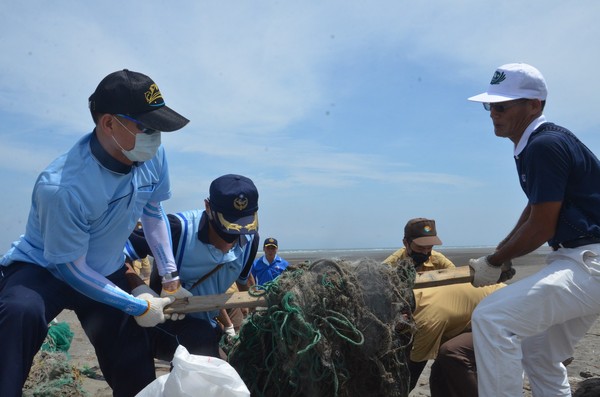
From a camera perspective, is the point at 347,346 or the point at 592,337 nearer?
the point at 347,346

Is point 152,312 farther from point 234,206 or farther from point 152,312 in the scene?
point 234,206

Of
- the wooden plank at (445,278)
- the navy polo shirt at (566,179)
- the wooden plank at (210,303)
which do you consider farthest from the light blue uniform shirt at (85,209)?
the navy polo shirt at (566,179)

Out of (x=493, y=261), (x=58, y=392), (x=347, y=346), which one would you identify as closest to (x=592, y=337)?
(x=493, y=261)

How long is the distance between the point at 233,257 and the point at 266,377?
0.90 m

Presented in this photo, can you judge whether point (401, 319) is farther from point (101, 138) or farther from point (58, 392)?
point (58, 392)

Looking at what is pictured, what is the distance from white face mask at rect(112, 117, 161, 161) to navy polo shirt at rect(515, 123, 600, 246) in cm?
218

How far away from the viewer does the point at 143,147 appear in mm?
3205

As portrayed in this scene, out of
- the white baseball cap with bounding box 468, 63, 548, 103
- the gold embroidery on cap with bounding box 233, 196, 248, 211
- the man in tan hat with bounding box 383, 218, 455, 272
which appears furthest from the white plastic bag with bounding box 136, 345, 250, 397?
the man in tan hat with bounding box 383, 218, 455, 272

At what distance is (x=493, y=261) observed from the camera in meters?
3.45

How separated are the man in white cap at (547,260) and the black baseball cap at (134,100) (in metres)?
2.01

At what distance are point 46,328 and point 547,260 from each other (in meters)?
2.96

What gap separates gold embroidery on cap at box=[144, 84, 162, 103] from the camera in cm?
318

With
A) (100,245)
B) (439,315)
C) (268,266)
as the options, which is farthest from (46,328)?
(268,266)

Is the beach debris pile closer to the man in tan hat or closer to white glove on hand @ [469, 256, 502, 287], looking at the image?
the man in tan hat
